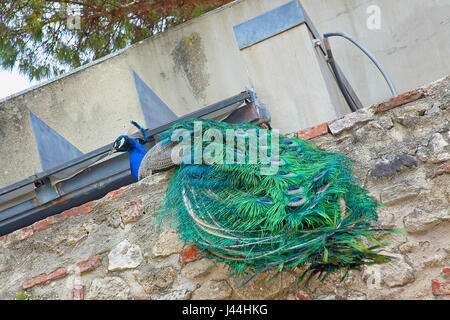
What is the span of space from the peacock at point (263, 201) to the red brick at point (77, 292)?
1.84ft

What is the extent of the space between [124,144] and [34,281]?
1.22 metres

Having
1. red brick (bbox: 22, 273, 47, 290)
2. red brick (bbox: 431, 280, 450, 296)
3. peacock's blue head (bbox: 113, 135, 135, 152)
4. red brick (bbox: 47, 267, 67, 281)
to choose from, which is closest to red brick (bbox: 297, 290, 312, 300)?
red brick (bbox: 431, 280, 450, 296)

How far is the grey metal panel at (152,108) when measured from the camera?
6.34m

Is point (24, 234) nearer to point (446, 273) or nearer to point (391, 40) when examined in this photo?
point (446, 273)

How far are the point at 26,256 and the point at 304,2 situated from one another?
15.2 feet

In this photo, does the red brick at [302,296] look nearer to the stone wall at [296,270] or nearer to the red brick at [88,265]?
the stone wall at [296,270]

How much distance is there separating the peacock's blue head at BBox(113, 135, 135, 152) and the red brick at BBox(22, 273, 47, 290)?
1150 mm

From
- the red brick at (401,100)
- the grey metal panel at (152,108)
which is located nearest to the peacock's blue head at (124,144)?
the red brick at (401,100)

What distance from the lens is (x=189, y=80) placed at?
699cm

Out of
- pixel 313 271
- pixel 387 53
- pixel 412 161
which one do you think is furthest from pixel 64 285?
pixel 387 53

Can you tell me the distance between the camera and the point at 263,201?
2795mm

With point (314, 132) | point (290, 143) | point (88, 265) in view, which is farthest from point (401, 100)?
point (88, 265)

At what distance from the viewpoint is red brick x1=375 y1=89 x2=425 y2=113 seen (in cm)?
332

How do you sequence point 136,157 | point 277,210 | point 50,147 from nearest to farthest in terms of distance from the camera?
point 277,210 → point 136,157 → point 50,147
